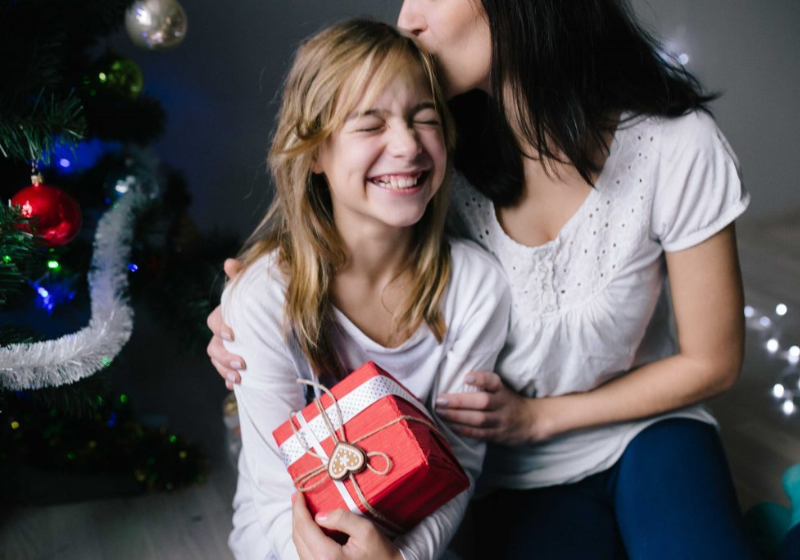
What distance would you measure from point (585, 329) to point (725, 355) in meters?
0.24

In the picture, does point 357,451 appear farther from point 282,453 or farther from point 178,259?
point 178,259

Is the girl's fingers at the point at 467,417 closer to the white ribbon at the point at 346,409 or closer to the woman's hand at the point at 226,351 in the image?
the white ribbon at the point at 346,409

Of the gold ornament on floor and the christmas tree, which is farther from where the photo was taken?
the gold ornament on floor

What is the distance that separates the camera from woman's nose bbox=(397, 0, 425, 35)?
1116mm

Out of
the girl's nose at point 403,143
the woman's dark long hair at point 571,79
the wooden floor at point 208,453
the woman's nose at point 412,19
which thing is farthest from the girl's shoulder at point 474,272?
the wooden floor at point 208,453

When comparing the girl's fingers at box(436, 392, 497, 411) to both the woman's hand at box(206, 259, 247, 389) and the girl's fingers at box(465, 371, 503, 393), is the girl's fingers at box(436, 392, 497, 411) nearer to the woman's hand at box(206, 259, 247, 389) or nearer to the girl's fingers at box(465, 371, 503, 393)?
the girl's fingers at box(465, 371, 503, 393)

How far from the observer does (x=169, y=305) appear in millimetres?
1642

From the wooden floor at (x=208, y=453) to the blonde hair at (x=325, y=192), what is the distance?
0.66 meters

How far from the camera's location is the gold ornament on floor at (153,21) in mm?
1413

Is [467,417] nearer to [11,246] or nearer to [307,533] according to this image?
[307,533]

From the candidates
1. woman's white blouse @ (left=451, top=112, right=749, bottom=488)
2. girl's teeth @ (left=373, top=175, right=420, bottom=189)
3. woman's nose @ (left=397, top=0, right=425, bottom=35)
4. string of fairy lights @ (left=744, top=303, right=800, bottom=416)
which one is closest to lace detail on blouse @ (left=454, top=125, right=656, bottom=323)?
woman's white blouse @ (left=451, top=112, right=749, bottom=488)

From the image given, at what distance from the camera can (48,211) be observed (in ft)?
4.09

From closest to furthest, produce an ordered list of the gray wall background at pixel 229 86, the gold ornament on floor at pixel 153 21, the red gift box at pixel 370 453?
the red gift box at pixel 370 453
the gold ornament on floor at pixel 153 21
the gray wall background at pixel 229 86

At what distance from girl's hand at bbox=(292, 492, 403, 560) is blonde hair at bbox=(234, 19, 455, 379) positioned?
10.3 inches
